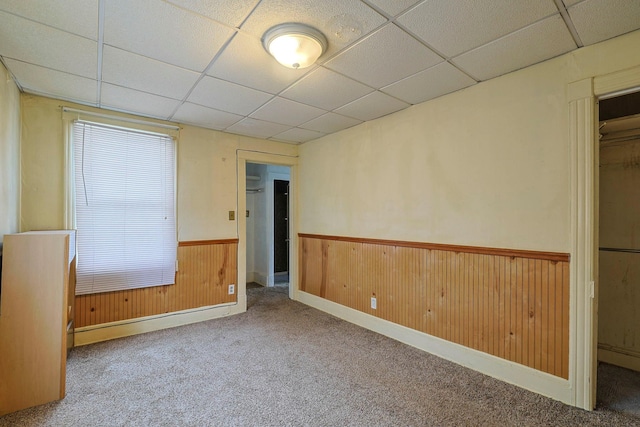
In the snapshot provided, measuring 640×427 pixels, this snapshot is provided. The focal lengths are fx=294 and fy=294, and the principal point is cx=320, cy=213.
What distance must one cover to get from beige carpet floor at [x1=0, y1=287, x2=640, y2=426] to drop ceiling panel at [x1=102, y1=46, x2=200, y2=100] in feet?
7.96

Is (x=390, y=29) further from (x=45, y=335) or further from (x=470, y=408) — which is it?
(x=45, y=335)

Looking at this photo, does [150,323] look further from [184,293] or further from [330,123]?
[330,123]

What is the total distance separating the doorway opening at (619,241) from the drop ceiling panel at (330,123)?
2.27 meters

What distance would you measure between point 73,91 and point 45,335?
6.76 feet

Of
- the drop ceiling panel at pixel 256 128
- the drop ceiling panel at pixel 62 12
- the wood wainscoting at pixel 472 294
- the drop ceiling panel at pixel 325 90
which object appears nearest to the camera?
the drop ceiling panel at pixel 62 12

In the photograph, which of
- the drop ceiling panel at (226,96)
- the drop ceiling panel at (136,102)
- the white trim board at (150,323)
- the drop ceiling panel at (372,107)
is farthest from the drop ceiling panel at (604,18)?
the white trim board at (150,323)

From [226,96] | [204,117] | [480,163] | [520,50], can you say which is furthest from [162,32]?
[480,163]

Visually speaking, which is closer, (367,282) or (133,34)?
(133,34)

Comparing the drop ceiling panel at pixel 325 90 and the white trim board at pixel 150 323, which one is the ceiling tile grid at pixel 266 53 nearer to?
the drop ceiling panel at pixel 325 90

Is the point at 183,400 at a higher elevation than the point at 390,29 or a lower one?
lower

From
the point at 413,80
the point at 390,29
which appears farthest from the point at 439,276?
the point at 390,29

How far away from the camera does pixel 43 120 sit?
9.21ft

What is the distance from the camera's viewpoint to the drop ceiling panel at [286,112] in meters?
2.96

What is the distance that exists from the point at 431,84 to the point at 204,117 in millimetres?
2413
